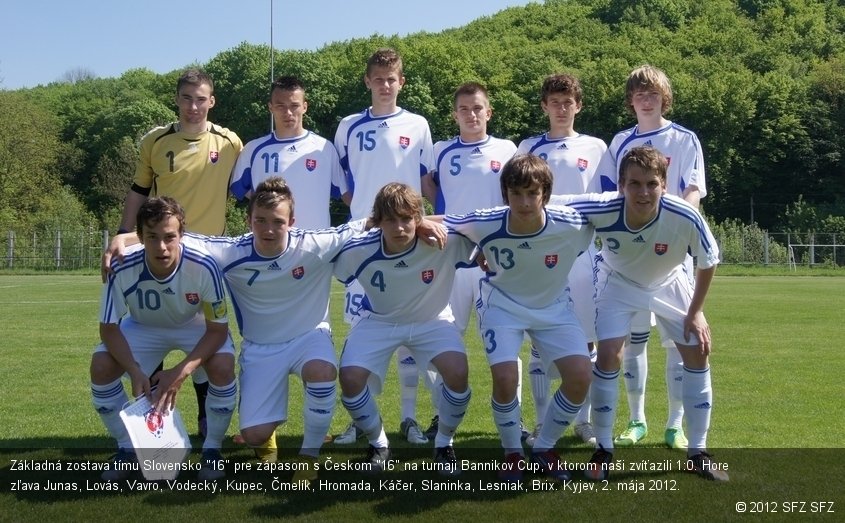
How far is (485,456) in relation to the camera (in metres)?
5.29

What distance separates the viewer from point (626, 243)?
512 centimetres

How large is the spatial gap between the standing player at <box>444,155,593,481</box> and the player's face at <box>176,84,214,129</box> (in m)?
2.13

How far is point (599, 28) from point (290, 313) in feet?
261

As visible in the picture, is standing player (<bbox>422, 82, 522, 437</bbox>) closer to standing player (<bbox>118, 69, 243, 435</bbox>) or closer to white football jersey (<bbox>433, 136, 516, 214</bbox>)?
white football jersey (<bbox>433, 136, 516, 214</bbox>)

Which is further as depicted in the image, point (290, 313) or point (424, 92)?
point (424, 92)

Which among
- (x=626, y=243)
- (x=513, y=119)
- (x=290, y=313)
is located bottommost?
(x=290, y=313)

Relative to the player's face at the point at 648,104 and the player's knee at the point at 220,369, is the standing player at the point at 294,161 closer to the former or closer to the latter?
the player's knee at the point at 220,369

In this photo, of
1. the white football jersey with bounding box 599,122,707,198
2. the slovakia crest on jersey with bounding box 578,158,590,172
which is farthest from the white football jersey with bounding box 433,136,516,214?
the white football jersey with bounding box 599,122,707,198

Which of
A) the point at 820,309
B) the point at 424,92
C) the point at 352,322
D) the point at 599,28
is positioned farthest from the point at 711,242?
the point at 599,28

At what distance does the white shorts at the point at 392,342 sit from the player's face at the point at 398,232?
1.60 ft

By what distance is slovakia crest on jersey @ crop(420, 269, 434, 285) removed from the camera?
5113mm

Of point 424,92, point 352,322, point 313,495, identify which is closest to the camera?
point 313,495

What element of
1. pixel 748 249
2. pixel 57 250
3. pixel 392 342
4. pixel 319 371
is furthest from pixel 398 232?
pixel 748 249

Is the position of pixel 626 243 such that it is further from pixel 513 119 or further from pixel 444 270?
pixel 513 119
